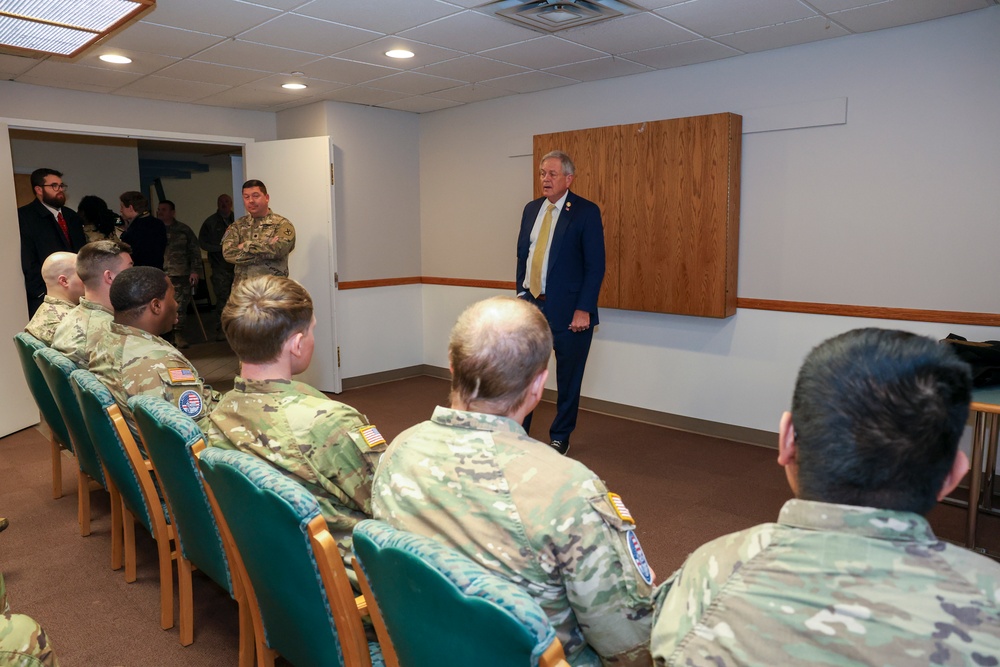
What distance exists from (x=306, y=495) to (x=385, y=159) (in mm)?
5225

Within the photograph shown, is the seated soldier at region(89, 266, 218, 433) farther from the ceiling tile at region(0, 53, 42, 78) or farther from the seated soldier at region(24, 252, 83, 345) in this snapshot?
the ceiling tile at region(0, 53, 42, 78)

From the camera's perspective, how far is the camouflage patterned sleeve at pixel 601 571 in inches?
43.8

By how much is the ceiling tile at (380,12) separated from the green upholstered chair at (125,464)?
6.66 feet

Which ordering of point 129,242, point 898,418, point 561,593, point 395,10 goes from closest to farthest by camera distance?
point 898,418, point 561,593, point 395,10, point 129,242

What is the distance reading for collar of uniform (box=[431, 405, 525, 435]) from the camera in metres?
1.25

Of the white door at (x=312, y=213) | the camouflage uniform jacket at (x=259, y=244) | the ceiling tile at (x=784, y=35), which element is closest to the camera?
the ceiling tile at (x=784, y=35)

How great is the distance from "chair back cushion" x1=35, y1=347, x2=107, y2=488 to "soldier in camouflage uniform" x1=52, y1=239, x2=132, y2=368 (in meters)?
0.22

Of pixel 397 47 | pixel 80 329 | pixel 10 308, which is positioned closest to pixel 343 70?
pixel 397 47

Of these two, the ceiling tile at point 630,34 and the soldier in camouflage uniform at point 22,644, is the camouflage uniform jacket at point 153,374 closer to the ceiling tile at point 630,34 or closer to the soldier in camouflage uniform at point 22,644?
the soldier in camouflage uniform at point 22,644

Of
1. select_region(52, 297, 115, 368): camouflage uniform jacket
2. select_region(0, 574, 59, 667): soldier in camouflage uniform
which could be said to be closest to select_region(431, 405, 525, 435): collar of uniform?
select_region(0, 574, 59, 667): soldier in camouflage uniform

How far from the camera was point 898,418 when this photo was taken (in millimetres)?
808

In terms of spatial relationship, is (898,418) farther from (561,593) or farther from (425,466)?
(425,466)

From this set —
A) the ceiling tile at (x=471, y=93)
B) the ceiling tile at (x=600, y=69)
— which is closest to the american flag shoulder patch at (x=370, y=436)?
the ceiling tile at (x=600, y=69)

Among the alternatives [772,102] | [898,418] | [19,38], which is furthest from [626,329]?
[898,418]
